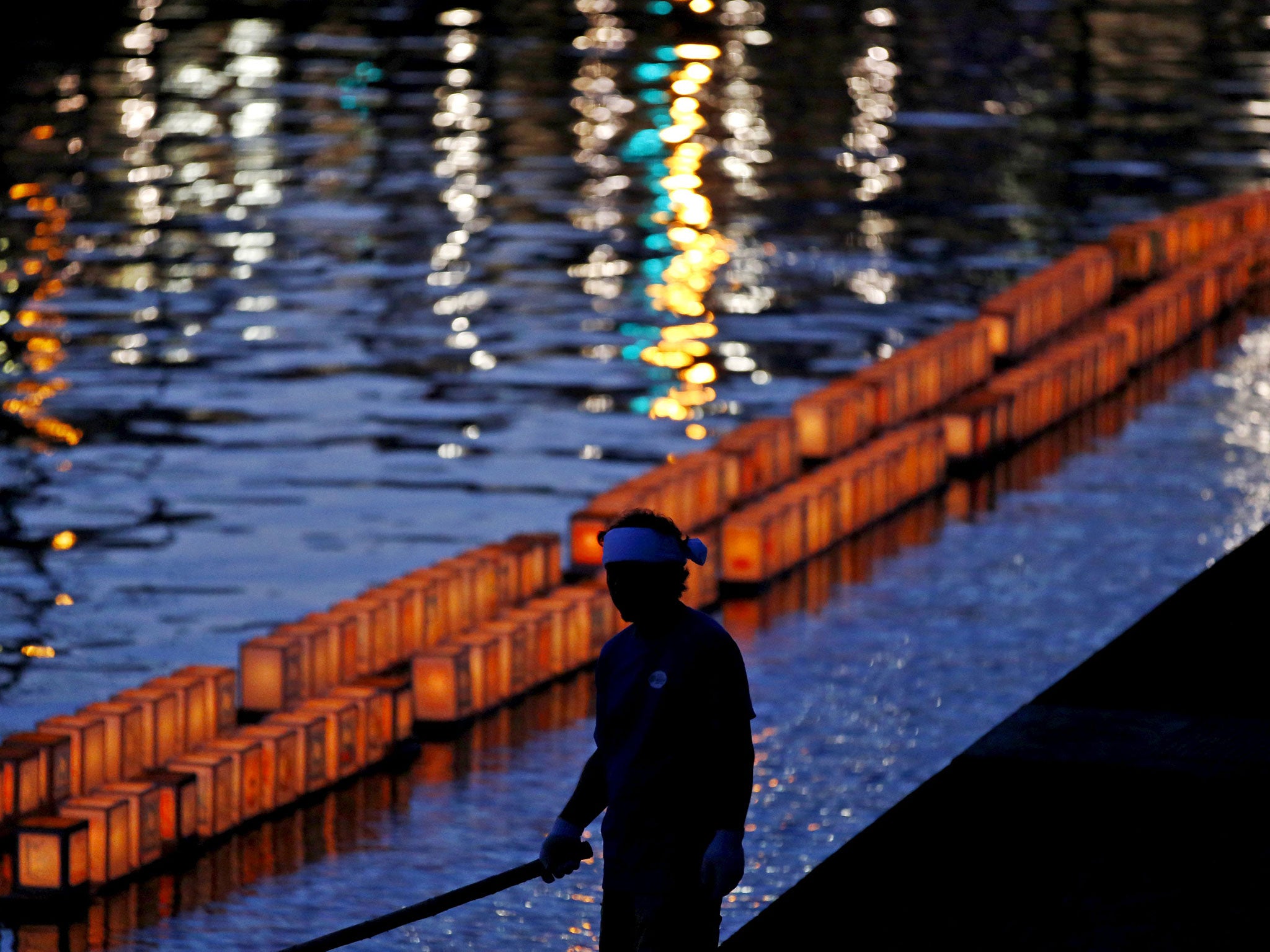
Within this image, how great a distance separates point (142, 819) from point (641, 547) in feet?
10.8

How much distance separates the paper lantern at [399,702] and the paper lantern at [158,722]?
30.6 inches

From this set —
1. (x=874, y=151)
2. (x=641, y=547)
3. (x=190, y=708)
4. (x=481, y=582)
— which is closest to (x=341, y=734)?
(x=190, y=708)

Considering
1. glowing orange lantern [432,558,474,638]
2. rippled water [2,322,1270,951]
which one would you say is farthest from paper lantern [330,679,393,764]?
glowing orange lantern [432,558,474,638]

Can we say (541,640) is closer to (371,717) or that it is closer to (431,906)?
(371,717)

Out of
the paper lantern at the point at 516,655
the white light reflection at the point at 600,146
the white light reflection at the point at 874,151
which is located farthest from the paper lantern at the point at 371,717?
the white light reflection at the point at 600,146

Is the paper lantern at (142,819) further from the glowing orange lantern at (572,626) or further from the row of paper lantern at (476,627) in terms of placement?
the glowing orange lantern at (572,626)

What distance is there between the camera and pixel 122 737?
812 cm

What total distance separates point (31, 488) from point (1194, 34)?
21.9 metres

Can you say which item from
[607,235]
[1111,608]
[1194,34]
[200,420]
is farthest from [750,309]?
[1194,34]

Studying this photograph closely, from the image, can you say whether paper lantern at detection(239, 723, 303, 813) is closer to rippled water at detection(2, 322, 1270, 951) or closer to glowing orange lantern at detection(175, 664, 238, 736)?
rippled water at detection(2, 322, 1270, 951)

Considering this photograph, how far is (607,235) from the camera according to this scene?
1891cm

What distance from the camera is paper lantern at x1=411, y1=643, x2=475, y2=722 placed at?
29.6 feet

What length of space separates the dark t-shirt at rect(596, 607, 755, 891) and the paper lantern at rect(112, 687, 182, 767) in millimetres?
3566

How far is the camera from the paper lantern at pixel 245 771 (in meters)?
7.98
